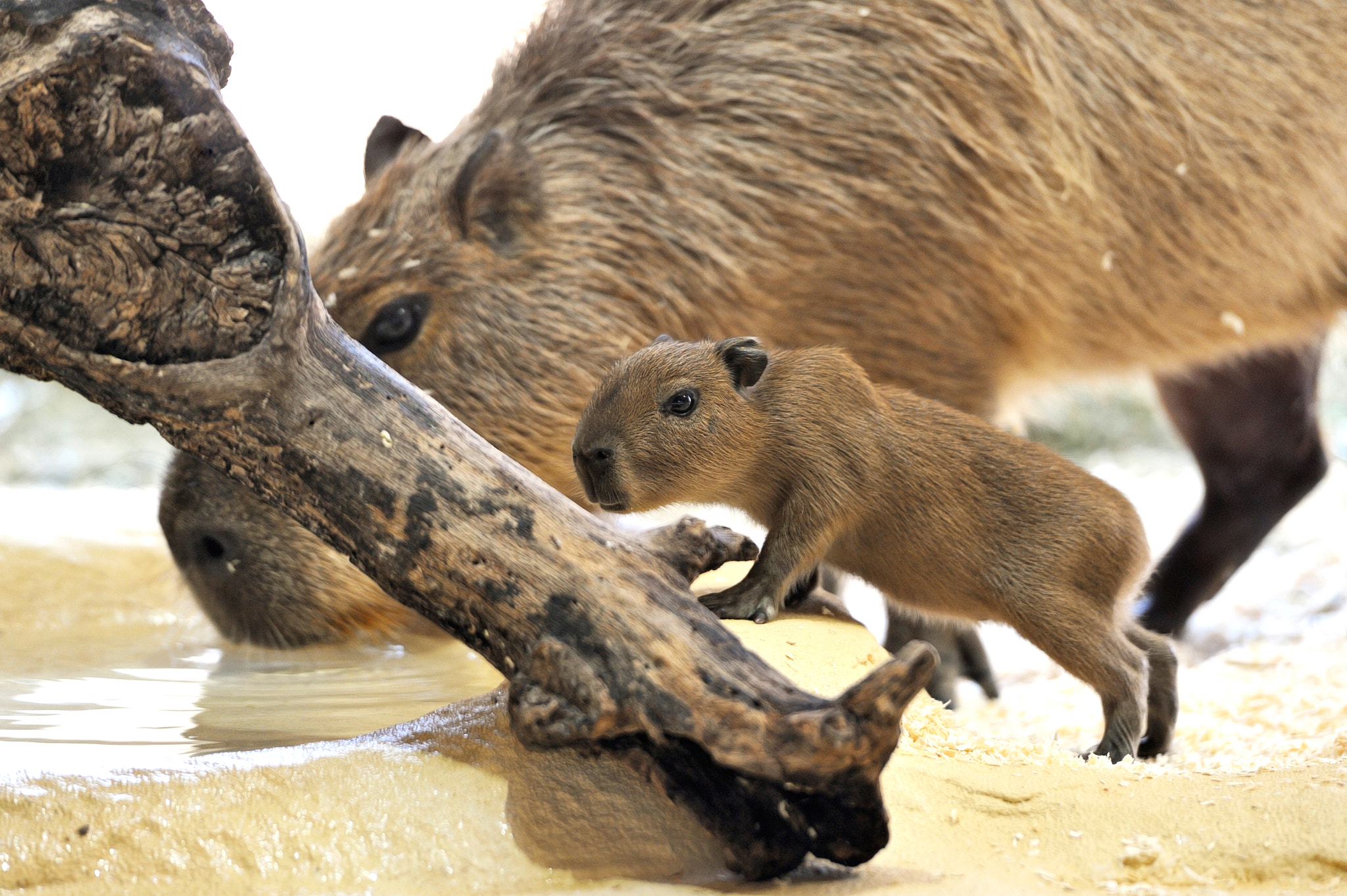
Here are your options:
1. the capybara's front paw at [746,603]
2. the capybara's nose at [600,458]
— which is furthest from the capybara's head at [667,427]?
the capybara's front paw at [746,603]

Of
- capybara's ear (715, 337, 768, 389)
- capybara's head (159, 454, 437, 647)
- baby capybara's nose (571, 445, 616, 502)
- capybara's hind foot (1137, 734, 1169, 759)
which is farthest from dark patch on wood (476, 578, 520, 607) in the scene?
capybara's hind foot (1137, 734, 1169, 759)

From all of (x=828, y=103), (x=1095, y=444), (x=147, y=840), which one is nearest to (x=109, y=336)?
(x=147, y=840)

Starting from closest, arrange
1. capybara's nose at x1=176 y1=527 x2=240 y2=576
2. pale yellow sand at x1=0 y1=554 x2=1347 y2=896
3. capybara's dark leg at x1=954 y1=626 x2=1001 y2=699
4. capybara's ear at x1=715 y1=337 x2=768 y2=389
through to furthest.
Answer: pale yellow sand at x1=0 y1=554 x2=1347 y2=896
capybara's ear at x1=715 y1=337 x2=768 y2=389
capybara's nose at x1=176 y1=527 x2=240 y2=576
capybara's dark leg at x1=954 y1=626 x2=1001 y2=699

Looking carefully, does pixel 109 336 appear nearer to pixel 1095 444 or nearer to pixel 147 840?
pixel 147 840

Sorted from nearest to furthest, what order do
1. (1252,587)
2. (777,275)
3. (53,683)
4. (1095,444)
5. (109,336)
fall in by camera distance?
(109,336) → (53,683) → (777,275) → (1252,587) → (1095,444)

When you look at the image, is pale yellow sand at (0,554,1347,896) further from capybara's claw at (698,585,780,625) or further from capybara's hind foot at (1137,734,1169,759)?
capybara's hind foot at (1137,734,1169,759)

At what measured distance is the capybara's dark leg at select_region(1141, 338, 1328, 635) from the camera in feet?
13.0

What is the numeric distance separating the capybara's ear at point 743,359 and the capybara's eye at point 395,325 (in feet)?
3.54

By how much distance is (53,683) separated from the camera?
89.6 inches

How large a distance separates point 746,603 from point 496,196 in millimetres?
1381

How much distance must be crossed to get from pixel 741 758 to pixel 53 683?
5.13 ft

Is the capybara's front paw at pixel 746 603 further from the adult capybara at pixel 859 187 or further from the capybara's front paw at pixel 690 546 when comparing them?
the adult capybara at pixel 859 187

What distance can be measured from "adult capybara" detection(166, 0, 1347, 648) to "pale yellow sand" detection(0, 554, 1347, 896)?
133 cm

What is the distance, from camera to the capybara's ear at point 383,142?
10.8ft
